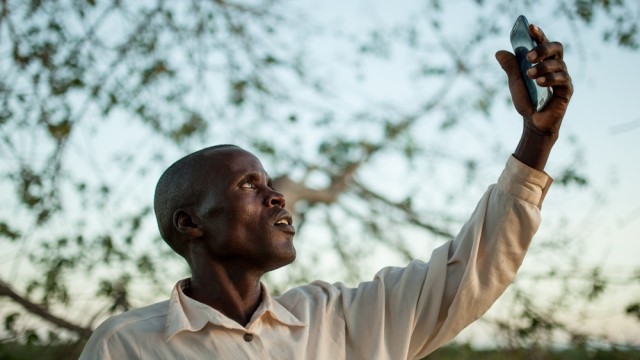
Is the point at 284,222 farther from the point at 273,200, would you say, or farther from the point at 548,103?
the point at 548,103

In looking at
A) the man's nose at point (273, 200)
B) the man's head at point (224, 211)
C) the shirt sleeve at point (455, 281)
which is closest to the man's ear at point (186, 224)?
the man's head at point (224, 211)

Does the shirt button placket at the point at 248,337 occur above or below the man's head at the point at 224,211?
below

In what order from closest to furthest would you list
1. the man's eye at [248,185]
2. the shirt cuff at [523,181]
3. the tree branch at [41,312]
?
the shirt cuff at [523,181]
the man's eye at [248,185]
the tree branch at [41,312]

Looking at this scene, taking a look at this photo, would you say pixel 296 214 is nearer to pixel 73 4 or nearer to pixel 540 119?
pixel 73 4

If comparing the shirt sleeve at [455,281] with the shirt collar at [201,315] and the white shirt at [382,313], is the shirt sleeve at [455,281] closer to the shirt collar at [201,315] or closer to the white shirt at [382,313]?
the white shirt at [382,313]

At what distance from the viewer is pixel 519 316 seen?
217 inches

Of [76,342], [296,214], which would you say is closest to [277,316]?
[76,342]

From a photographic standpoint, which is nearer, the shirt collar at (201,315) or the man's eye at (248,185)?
the shirt collar at (201,315)

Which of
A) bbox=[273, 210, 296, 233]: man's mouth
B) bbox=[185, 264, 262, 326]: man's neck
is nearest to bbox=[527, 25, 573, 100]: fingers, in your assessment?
bbox=[273, 210, 296, 233]: man's mouth

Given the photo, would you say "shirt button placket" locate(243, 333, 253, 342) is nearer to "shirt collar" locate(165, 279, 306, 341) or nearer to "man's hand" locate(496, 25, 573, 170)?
"shirt collar" locate(165, 279, 306, 341)

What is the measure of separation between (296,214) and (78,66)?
1853 millimetres

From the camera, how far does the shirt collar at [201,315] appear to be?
237 centimetres

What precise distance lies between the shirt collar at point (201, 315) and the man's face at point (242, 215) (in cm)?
14

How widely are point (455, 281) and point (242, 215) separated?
67cm
